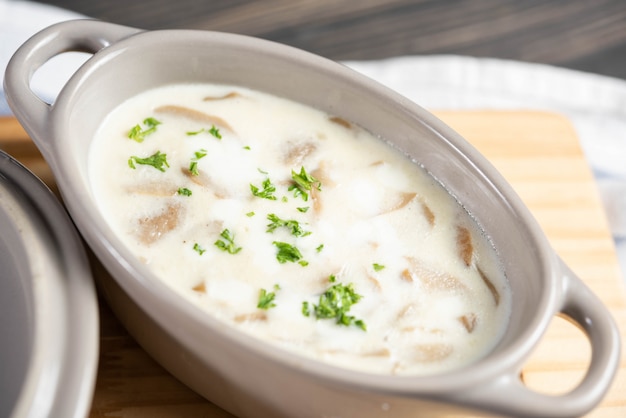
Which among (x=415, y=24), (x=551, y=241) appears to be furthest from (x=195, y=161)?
(x=415, y=24)

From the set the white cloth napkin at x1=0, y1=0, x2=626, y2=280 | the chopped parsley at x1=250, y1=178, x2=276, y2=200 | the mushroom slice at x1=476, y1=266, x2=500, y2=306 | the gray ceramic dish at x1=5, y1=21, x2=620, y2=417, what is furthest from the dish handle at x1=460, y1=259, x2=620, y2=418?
the white cloth napkin at x1=0, y1=0, x2=626, y2=280

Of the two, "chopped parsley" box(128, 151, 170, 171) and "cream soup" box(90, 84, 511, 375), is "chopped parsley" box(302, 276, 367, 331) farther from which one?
"chopped parsley" box(128, 151, 170, 171)

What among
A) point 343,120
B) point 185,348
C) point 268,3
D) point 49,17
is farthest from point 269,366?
point 268,3

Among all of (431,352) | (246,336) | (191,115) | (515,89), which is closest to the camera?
(246,336)

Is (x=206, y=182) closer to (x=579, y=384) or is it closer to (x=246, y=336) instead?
(x=246, y=336)

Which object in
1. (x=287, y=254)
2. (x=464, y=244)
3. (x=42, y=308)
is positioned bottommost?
(x=42, y=308)

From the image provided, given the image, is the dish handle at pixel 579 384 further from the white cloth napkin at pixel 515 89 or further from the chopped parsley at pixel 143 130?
the white cloth napkin at pixel 515 89
